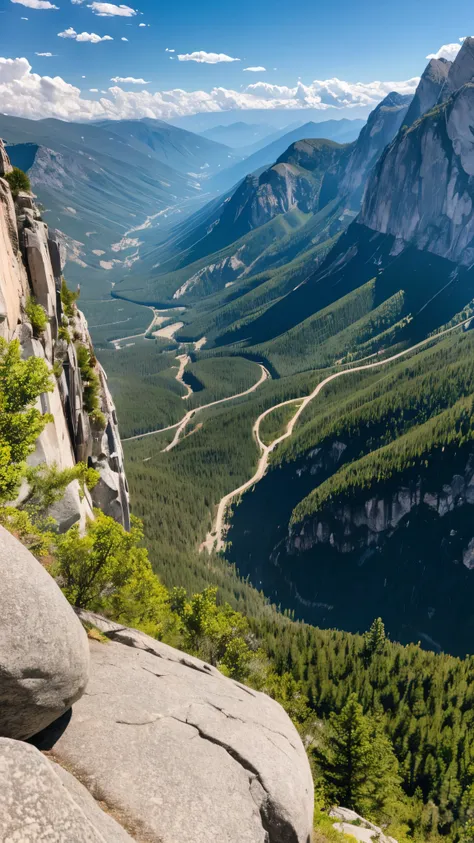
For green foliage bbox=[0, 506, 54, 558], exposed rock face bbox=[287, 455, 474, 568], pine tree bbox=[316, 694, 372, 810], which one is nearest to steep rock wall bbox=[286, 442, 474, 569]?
exposed rock face bbox=[287, 455, 474, 568]

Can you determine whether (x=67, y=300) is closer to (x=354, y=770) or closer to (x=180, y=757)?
(x=180, y=757)

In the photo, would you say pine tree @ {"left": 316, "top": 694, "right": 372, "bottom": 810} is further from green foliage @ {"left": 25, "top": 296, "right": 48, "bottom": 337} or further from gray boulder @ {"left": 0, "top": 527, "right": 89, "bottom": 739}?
green foliage @ {"left": 25, "top": 296, "right": 48, "bottom": 337}

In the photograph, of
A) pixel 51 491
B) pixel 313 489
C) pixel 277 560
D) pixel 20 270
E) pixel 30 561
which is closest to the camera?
pixel 30 561

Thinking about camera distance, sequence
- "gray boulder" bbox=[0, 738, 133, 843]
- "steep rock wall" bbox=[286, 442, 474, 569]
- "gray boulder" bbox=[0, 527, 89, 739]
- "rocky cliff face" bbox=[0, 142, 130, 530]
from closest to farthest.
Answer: "gray boulder" bbox=[0, 738, 133, 843]
"gray boulder" bbox=[0, 527, 89, 739]
"rocky cliff face" bbox=[0, 142, 130, 530]
"steep rock wall" bbox=[286, 442, 474, 569]

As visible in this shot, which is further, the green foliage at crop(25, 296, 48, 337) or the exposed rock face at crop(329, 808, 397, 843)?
the green foliage at crop(25, 296, 48, 337)

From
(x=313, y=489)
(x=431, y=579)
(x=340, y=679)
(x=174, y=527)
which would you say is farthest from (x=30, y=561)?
(x=313, y=489)

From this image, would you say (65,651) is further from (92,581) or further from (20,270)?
(20,270)
